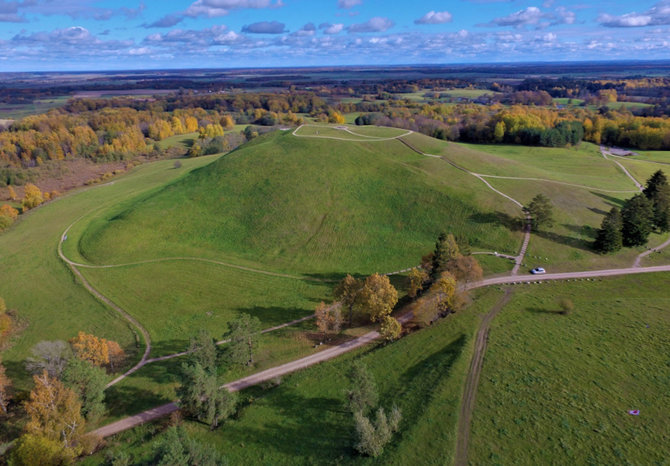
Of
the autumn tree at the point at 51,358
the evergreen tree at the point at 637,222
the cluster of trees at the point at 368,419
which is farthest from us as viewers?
the evergreen tree at the point at 637,222

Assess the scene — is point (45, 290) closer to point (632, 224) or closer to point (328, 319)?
A: point (328, 319)

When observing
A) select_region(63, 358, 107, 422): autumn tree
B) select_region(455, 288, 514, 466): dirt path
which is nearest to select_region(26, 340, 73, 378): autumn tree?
select_region(63, 358, 107, 422): autumn tree

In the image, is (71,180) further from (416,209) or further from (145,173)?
(416,209)

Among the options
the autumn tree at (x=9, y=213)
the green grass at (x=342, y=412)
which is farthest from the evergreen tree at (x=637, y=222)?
the autumn tree at (x=9, y=213)

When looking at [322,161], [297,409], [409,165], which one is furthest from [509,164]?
[297,409]

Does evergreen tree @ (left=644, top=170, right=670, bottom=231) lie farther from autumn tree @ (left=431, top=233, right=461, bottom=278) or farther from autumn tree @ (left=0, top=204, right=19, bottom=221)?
autumn tree @ (left=0, top=204, right=19, bottom=221)

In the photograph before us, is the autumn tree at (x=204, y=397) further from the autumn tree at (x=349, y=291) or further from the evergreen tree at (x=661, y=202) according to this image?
the evergreen tree at (x=661, y=202)

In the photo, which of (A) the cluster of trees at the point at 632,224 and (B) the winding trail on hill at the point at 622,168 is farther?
(B) the winding trail on hill at the point at 622,168

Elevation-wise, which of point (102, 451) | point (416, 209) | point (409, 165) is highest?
point (409, 165)
